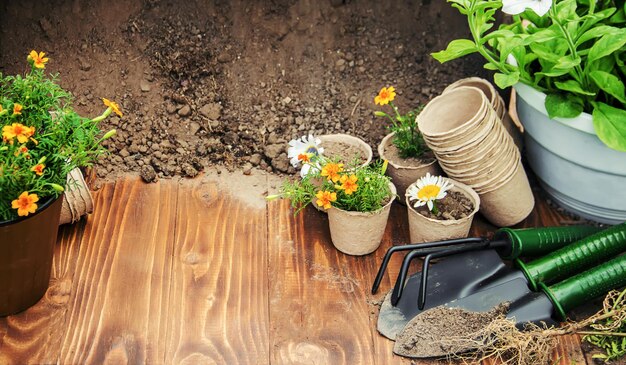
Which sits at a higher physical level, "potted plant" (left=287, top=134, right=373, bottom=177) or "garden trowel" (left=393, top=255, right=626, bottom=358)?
"potted plant" (left=287, top=134, right=373, bottom=177)

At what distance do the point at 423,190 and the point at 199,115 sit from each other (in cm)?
83

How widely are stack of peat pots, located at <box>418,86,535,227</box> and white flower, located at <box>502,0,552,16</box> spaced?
0.32m

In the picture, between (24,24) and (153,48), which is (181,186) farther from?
(24,24)

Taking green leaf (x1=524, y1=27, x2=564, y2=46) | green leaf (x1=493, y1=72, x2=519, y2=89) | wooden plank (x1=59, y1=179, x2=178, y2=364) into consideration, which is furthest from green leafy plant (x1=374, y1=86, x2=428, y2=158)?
wooden plank (x1=59, y1=179, x2=178, y2=364)

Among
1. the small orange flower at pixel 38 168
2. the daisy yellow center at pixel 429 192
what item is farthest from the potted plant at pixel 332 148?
the small orange flower at pixel 38 168


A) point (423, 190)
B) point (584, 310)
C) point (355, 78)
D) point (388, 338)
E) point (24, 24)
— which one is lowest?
point (584, 310)

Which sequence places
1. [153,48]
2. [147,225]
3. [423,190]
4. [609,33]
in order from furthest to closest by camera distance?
1. [153,48]
2. [147,225]
3. [423,190]
4. [609,33]

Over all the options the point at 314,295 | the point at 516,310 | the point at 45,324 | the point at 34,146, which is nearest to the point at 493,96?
the point at 516,310

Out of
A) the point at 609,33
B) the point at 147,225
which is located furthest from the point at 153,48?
the point at 609,33

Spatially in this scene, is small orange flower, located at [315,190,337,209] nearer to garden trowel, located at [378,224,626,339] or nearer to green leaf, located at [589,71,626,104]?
garden trowel, located at [378,224,626,339]

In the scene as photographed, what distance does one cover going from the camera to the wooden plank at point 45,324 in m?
2.00

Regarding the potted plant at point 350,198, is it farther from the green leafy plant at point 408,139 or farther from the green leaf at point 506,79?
the green leaf at point 506,79

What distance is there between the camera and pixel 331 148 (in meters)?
2.41

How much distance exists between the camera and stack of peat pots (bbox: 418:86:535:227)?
2.20 metres
